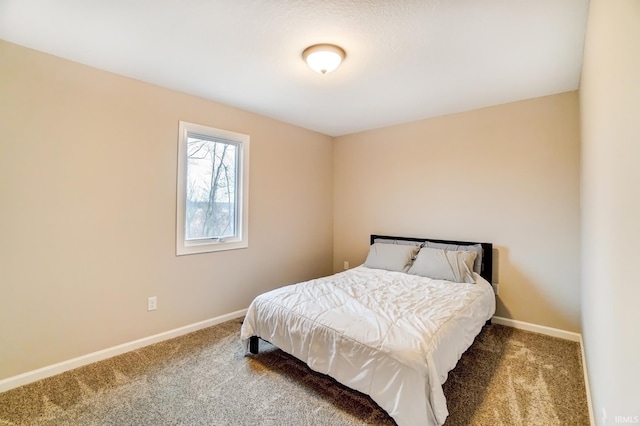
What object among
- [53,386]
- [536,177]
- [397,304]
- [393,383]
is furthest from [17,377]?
[536,177]

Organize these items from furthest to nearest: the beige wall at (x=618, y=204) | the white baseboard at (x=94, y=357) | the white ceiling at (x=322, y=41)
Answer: the white baseboard at (x=94, y=357), the white ceiling at (x=322, y=41), the beige wall at (x=618, y=204)

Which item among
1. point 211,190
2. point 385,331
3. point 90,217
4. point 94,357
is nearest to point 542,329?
point 385,331

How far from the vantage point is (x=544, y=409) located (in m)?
1.79

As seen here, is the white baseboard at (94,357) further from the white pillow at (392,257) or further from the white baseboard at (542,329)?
the white baseboard at (542,329)

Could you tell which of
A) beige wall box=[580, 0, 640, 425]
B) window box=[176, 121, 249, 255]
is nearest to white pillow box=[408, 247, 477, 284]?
beige wall box=[580, 0, 640, 425]

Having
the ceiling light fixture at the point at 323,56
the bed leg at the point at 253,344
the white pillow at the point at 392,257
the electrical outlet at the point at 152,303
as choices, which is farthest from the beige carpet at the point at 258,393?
the ceiling light fixture at the point at 323,56

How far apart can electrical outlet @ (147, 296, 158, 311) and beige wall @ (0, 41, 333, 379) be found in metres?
0.04

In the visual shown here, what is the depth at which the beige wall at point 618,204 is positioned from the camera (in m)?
0.78

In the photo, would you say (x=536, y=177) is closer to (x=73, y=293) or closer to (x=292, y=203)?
(x=292, y=203)

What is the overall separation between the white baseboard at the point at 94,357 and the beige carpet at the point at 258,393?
6 cm

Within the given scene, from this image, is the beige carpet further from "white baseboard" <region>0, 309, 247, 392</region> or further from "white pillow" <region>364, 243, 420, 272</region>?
"white pillow" <region>364, 243, 420, 272</region>

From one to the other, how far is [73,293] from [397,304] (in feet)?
8.40

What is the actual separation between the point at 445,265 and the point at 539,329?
112 cm

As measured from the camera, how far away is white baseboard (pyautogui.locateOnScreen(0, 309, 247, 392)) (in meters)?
2.02
